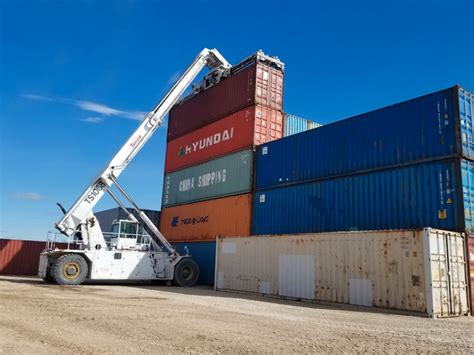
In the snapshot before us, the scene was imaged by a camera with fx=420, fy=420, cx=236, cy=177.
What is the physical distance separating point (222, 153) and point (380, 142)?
10.7 meters

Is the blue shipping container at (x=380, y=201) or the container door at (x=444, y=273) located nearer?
the container door at (x=444, y=273)

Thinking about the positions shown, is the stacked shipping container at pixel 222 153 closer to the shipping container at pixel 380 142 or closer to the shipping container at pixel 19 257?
the shipping container at pixel 380 142

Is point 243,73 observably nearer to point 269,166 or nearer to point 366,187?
point 269,166

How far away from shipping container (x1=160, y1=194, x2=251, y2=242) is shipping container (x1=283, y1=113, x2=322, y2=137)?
495 centimetres

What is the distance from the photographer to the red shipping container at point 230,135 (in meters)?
23.0

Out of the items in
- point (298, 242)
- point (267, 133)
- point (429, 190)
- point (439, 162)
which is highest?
point (267, 133)

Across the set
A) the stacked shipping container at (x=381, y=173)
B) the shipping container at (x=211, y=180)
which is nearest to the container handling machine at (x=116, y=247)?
the shipping container at (x=211, y=180)

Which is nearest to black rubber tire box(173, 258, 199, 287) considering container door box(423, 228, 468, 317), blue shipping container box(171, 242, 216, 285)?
blue shipping container box(171, 242, 216, 285)

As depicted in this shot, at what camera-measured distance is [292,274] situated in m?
16.4

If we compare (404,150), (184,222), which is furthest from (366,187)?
(184,222)

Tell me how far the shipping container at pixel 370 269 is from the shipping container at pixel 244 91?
9076 mm

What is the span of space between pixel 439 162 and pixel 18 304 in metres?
13.5

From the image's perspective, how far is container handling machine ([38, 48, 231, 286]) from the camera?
1934cm

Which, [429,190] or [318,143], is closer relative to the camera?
[429,190]
